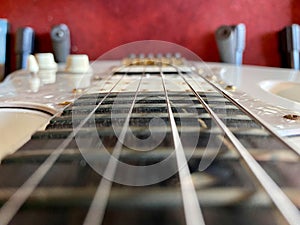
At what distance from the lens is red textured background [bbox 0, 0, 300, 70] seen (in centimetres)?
242

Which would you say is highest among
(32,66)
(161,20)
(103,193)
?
(161,20)

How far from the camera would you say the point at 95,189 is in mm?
309

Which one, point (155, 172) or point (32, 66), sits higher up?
point (32, 66)

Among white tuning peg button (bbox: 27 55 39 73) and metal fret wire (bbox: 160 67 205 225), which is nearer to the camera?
metal fret wire (bbox: 160 67 205 225)

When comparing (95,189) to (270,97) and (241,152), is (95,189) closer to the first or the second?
(241,152)

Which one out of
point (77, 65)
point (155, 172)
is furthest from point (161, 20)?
point (155, 172)

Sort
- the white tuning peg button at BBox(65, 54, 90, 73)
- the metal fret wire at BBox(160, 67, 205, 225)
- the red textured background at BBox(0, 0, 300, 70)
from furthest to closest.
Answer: the red textured background at BBox(0, 0, 300, 70) → the white tuning peg button at BBox(65, 54, 90, 73) → the metal fret wire at BBox(160, 67, 205, 225)

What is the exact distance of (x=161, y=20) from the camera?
96.1 inches

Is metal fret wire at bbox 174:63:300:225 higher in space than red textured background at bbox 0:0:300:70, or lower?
lower

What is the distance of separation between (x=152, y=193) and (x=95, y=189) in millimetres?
51

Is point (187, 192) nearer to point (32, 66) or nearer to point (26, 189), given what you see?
point (26, 189)

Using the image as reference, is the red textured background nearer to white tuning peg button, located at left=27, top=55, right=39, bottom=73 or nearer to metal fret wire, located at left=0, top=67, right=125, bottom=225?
white tuning peg button, located at left=27, top=55, right=39, bottom=73

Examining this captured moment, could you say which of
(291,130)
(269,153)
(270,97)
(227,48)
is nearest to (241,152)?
(269,153)

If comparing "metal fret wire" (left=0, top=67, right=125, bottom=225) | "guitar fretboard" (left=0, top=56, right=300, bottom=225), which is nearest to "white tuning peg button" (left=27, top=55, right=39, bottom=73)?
"guitar fretboard" (left=0, top=56, right=300, bottom=225)
